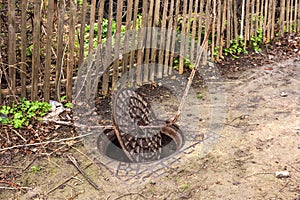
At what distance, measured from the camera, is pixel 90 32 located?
5.00 meters

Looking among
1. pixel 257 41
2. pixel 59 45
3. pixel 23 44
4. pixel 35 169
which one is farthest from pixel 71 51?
pixel 257 41

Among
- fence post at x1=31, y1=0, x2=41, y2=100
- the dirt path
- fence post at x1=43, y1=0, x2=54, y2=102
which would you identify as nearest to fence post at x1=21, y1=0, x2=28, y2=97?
→ fence post at x1=31, y1=0, x2=41, y2=100

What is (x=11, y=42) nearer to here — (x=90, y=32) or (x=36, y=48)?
(x=36, y=48)

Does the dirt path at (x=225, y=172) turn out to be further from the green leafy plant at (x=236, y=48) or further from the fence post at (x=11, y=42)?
the green leafy plant at (x=236, y=48)

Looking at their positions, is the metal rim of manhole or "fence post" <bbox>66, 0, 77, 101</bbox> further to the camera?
"fence post" <bbox>66, 0, 77, 101</bbox>

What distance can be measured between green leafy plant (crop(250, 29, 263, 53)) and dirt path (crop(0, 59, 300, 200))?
7.85 feet

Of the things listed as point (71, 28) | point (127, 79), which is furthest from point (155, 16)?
point (71, 28)

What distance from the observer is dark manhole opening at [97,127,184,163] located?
4.45 metres

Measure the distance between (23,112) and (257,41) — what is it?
14.0ft

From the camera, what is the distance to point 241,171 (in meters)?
3.86

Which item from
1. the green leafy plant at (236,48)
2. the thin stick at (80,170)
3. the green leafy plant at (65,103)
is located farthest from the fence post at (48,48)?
the green leafy plant at (236,48)

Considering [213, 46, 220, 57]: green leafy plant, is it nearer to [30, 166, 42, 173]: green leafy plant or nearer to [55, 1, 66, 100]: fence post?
[55, 1, 66, 100]: fence post

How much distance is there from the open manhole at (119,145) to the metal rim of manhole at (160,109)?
2 cm

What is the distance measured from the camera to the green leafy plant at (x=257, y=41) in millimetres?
7203
